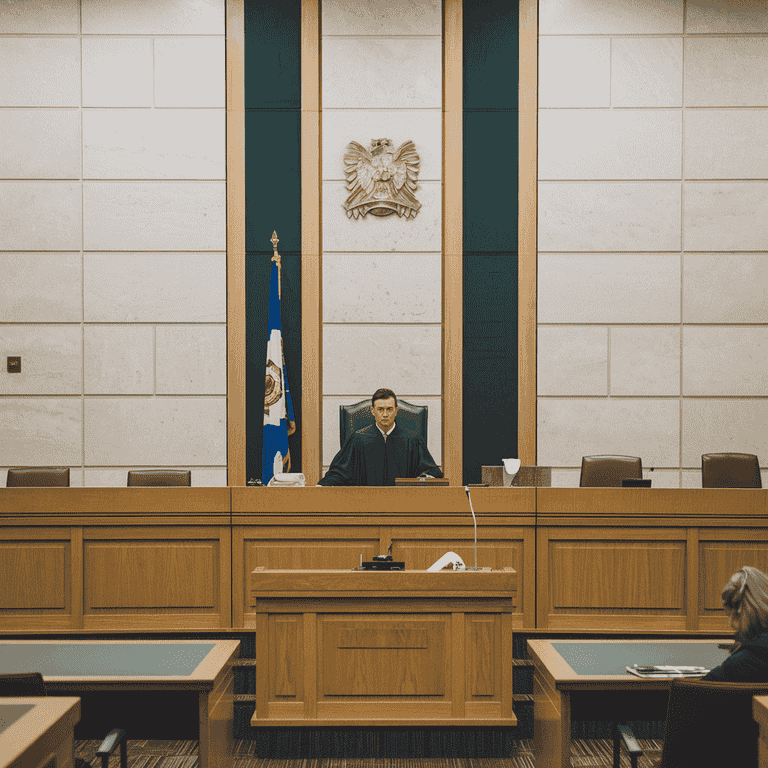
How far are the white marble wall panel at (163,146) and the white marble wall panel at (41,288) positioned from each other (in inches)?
29.5

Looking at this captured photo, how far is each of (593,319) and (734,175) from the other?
1.58 metres

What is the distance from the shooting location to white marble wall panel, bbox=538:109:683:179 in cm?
587

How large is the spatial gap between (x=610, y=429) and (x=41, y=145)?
5.01m

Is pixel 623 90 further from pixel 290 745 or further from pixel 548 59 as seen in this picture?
pixel 290 745

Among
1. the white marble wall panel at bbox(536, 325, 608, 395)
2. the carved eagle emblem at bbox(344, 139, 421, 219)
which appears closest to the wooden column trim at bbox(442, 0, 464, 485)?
the carved eagle emblem at bbox(344, 139, 421, 219)

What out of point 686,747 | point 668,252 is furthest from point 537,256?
point 686,747

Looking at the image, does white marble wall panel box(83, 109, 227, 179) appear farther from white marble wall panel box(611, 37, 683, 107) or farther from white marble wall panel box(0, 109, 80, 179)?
white marble wall panel box(611, 37, 683, 107)

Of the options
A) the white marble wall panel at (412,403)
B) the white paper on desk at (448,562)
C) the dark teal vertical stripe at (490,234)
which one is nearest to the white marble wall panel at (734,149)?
the dark teal vertical stripe at (490,234)

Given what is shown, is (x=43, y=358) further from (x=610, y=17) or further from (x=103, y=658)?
(x=610, y=17)

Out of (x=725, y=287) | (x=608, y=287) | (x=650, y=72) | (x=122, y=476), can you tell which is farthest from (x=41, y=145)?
(x=725, y=287)

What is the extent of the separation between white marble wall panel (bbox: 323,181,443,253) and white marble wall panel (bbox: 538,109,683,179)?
912 millimetres

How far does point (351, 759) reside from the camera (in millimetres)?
3213

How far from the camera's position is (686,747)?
1.91 m

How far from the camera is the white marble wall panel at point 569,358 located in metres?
5.88
